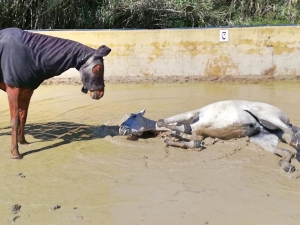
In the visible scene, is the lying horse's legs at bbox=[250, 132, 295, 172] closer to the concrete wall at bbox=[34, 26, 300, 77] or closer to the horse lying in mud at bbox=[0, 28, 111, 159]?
the horse lying in mud at bbox=[0, 28, 111, 159]

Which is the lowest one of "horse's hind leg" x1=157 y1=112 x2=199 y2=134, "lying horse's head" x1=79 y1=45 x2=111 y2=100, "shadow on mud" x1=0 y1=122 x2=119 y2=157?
"shadow on mud" x1=0 y1=122 x2=119 y2=157

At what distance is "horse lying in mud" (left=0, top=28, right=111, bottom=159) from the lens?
5430mm

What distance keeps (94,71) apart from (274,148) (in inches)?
96.1

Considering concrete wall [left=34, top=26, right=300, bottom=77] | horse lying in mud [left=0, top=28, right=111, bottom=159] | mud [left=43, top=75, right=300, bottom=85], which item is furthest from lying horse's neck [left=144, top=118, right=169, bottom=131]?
concrete wall [left=34, top=26, right=300, bottom=77]

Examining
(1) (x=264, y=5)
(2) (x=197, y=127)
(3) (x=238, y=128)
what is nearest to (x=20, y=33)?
(2) (x=197, y=127)

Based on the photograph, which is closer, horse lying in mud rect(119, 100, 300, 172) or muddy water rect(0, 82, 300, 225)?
muddy water rect(0, 82, 300, 225)

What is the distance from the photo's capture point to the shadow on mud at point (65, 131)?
661 cm

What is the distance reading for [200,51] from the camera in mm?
11430

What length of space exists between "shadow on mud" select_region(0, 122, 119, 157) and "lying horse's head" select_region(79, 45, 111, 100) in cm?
121

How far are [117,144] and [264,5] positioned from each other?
44.9ft

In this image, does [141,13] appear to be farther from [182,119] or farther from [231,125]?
[231,125]

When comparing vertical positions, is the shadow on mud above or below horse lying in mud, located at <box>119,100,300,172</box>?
below

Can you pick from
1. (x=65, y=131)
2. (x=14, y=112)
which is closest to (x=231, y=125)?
(x=65, y=131)

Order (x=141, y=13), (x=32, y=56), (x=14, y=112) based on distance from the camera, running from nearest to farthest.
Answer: (x=32, y=56) → (x=14, y=112) → (x=141, y=13)
